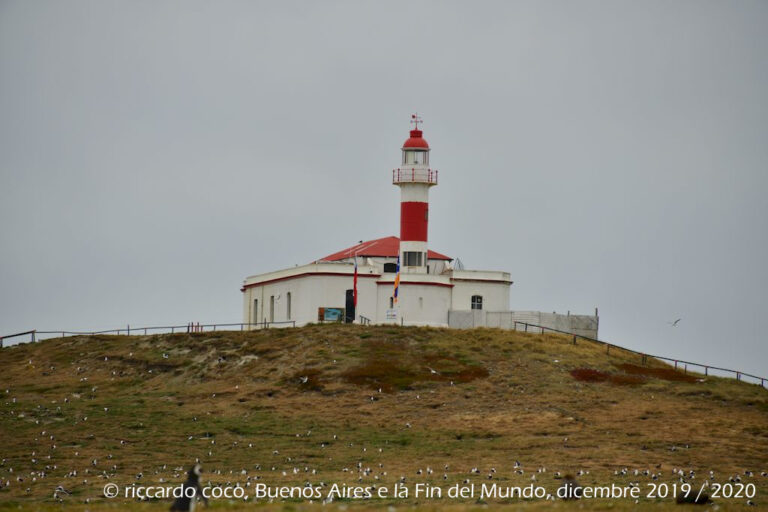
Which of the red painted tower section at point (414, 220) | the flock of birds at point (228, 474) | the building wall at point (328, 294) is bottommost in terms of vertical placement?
the flock of birds at point (228, 474)

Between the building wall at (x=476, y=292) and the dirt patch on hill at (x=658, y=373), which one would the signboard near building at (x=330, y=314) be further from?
the dirt patch on hill at (x=658, y=373)

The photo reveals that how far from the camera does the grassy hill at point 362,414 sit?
5041 cm

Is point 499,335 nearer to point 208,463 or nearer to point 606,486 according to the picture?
point 208,463

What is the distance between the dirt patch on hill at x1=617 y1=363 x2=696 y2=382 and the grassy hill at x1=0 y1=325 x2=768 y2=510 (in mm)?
207

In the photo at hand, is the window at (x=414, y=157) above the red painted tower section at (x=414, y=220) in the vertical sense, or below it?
above

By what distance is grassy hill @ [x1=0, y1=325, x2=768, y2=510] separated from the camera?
165ft

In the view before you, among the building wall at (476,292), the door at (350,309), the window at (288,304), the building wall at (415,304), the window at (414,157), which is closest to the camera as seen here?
the building wall at (415,304)

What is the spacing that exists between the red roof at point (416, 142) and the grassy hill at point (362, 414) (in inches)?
522

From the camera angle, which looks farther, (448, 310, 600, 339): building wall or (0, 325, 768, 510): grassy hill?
(448, 310, 600, 339): building wall

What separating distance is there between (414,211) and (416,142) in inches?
→ 197

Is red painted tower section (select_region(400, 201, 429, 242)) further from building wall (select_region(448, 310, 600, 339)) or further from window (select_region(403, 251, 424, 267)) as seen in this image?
building wall (select_region(448, 310, 600, 339))

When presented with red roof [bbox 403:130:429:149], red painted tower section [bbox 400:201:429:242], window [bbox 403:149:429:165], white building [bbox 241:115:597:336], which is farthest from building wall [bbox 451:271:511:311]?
red roof [bbox 403:130:429:149]

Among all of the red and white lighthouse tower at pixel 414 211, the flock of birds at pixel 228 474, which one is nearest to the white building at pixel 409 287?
the red and white lighthouse tower at pixel 414 211

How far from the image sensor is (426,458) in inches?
2135
